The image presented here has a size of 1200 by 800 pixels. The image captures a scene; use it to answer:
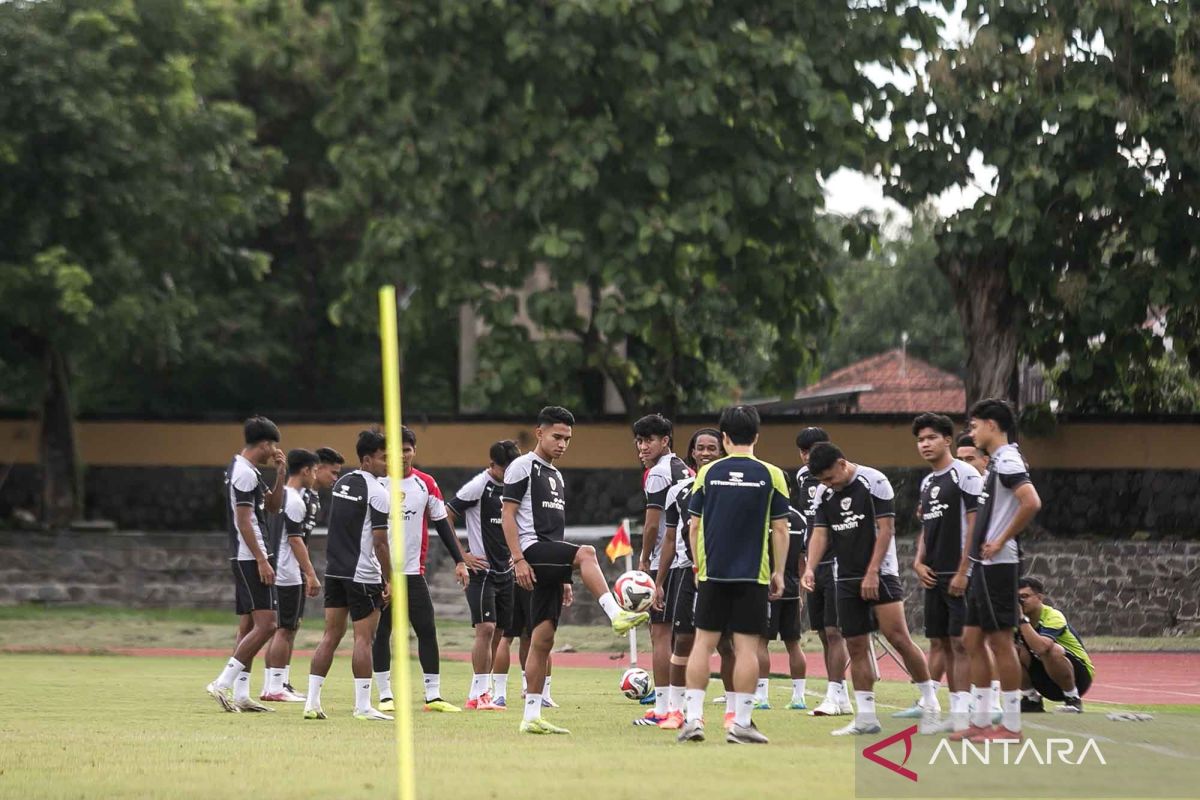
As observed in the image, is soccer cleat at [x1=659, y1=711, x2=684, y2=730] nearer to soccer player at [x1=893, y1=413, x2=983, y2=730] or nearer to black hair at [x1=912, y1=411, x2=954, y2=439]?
soccer player at [x1=893, y1=413, x2=983, y2=730]

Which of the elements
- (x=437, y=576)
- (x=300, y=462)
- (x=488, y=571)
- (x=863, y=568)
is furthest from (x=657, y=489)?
(x=437, y=576)

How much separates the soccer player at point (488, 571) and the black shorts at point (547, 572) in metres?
2.08

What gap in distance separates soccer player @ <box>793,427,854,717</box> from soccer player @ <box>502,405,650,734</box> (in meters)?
1.93

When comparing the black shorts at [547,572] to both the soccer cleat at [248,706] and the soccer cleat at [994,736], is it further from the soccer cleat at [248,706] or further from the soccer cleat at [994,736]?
the soccer cleat at [994,736]

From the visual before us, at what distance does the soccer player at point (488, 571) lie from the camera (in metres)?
14.7

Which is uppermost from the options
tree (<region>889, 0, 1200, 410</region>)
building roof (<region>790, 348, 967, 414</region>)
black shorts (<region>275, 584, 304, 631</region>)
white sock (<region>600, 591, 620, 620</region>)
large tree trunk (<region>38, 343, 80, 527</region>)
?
tree (<region>889, 0, 1200, 410</region>)

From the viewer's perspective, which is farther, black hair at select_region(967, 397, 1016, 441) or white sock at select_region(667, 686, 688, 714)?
white sock at select_region(667, 686, 688, 714)

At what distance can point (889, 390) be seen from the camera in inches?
1906

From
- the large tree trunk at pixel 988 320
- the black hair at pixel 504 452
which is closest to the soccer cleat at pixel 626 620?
the black hair at pixel 504 452

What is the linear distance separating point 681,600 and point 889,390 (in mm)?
36299

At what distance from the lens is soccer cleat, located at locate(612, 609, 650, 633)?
1239 centimetres

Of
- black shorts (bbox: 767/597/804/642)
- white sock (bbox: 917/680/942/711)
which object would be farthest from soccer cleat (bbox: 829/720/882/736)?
black shorts (bbox: 767/597/804/642)

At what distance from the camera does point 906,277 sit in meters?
65.6

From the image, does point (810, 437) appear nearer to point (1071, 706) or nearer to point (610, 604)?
point (610, 604)
